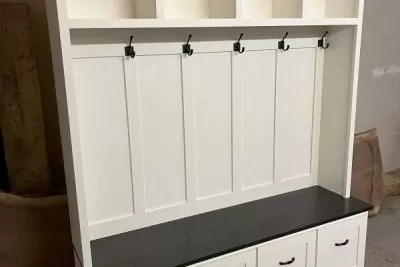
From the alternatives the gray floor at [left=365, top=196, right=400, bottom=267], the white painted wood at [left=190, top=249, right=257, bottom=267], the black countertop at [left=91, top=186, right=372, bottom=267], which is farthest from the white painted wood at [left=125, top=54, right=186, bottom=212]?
the gray floor at [left=365, top=196, right=400, bottom=267]

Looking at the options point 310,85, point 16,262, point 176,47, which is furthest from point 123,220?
point 310,85

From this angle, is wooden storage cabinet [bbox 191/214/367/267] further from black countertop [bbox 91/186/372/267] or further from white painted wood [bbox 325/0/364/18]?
white painted wood [bbox 325/0/364/18]

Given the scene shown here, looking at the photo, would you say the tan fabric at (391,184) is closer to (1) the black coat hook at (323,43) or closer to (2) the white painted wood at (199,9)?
(1) the black coat hook at (323,43)

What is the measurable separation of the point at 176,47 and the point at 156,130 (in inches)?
15.2

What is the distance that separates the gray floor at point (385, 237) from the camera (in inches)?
110

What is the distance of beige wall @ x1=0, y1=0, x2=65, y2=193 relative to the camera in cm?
212

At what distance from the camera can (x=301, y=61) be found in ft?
7.59

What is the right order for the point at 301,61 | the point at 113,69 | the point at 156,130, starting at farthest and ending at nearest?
the point at 301,61, the point at 156,130, the point at 113,69

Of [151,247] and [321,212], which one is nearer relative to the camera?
[151,247]

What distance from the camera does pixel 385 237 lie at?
3.08 meters

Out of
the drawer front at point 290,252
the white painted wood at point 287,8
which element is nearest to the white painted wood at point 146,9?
the white painted wood at point 287,8

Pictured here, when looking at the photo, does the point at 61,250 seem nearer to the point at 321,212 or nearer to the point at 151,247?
the point at 151,247

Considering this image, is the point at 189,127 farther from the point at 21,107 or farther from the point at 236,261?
the point at 21,107

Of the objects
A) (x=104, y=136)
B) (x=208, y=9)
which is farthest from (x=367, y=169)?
(x=104, y=136)
